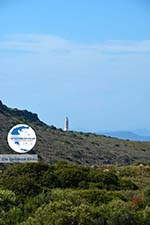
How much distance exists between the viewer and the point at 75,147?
58281mm

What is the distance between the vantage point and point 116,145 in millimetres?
68500

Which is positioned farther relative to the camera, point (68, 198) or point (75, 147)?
point (75, 147)

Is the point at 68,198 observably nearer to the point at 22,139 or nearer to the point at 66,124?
the point at 22,139

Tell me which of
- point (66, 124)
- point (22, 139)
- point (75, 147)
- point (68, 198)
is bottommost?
point (68, 198)

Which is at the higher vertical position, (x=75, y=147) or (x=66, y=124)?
(x=66, y=124)

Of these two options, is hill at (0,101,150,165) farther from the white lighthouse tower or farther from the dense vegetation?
the dense vegetation

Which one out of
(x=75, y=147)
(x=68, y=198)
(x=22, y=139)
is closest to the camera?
(x=68, y=198)

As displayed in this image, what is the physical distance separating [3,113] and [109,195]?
3907 centimetres

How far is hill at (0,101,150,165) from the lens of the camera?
50812 mm

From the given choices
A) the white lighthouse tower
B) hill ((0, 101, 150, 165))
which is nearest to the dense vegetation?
hill ((0, 101, 150, 165))

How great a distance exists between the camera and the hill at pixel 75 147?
50.8 meters

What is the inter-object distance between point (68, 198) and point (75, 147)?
35.9 meters

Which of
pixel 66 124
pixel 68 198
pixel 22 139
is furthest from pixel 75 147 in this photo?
pixel 68 198

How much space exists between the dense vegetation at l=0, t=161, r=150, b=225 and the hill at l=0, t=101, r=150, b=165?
15164mm
